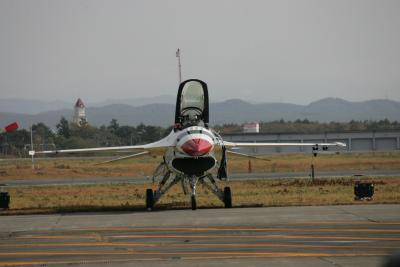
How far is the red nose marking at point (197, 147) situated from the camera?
76.7 feet

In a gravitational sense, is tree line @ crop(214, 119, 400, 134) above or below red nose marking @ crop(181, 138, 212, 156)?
above

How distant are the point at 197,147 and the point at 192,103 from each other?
334 centimetres

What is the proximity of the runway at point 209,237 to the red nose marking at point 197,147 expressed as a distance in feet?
7.29

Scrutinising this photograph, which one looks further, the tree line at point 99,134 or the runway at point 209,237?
the tree line at point 99,134

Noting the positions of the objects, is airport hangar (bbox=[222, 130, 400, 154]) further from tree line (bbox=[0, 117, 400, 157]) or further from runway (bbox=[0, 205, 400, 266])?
runway (bbox=[0, 205, 400, 266])

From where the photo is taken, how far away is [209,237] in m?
17.9

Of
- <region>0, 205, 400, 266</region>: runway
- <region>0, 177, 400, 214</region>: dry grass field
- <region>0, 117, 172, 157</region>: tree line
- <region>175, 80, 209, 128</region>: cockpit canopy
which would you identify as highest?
<region>0, 117, 172, 157</region>: tree line

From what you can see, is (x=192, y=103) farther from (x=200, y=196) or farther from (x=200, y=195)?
(x=200, y=195)

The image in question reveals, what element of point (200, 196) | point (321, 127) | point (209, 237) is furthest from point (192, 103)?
point (321, 127)

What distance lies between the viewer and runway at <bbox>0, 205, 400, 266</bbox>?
575 inches

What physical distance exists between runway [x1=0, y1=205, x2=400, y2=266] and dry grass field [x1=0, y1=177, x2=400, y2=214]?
10.7 feet

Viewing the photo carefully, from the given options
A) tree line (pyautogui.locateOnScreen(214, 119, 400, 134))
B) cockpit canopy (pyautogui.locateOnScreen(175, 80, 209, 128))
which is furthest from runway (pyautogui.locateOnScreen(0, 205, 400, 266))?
tree line (pyautogui.locateOnScreen(214, 119, 400, 134))

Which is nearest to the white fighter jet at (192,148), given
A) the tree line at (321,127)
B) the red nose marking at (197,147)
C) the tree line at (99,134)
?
the red nose marking at (197,147)

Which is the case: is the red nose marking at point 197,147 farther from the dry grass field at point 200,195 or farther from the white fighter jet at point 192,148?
the dry grass field at point 200,195
